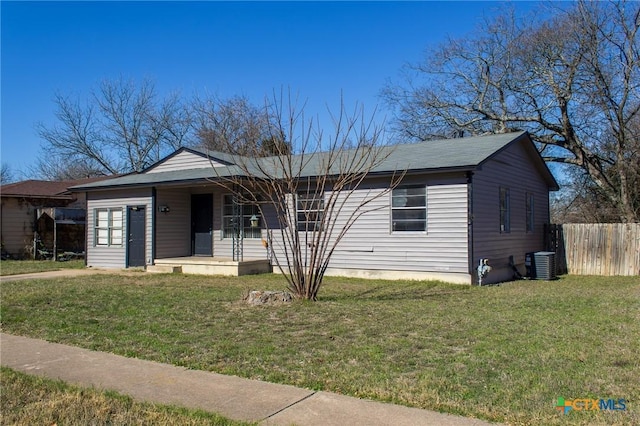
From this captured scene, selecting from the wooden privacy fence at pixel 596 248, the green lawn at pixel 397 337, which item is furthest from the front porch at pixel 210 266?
the wooden privacy fence at pixel 596 248

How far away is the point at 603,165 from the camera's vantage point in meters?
25.0

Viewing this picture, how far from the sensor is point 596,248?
17031 mm

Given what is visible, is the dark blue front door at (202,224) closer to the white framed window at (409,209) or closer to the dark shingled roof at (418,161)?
the dark shingled roof at (418,161)

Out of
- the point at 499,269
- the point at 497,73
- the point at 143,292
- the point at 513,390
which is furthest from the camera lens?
the point at 497,73

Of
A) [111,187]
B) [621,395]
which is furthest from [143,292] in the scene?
[621,395]

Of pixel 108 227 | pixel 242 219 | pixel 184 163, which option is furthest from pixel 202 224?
pixel 108 227

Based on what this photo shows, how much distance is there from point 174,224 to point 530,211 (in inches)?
470

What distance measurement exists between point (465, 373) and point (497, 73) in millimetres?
25324

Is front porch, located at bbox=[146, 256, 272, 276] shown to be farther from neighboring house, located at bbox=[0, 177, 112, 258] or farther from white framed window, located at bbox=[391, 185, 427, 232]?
neighboring house, located at bbox=[0, 177, 112, 258]

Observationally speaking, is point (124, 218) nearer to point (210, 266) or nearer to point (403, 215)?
point (210, 266)

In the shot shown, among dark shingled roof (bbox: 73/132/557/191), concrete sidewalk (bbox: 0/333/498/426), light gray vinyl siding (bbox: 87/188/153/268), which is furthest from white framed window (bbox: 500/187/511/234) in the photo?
concrete sidewalk (bbox: 0/333/498/426)

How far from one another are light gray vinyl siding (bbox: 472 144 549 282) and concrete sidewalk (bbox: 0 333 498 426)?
9.20 meters

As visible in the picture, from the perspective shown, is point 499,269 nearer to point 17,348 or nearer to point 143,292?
point 143,292

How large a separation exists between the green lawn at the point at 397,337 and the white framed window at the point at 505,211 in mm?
3269
